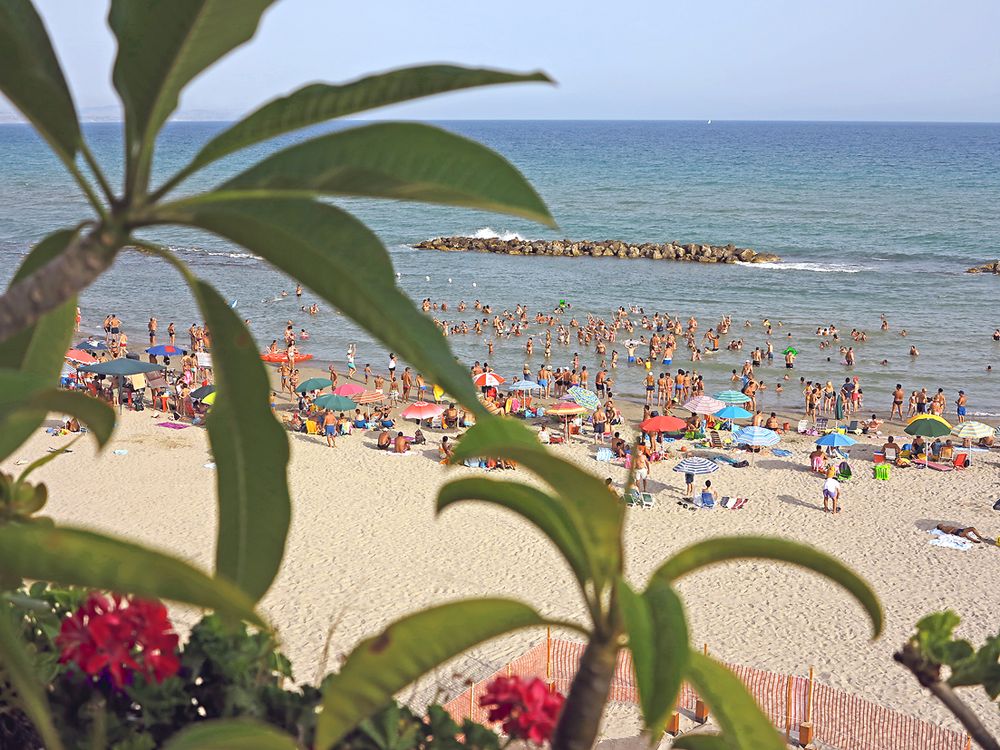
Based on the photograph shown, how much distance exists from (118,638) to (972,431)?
22.0 meters

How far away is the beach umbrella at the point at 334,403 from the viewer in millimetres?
22906

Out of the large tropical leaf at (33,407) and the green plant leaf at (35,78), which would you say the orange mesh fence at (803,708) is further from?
the green plant leaf at (35,78)

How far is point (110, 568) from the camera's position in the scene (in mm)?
2090

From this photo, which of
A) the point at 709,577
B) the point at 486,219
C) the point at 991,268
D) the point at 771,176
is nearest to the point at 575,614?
the point at 709,577

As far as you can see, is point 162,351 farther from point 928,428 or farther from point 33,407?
point 33,407

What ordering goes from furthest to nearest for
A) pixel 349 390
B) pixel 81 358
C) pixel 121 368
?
pixel 81 358, pixel 349 390, pixel 121 368

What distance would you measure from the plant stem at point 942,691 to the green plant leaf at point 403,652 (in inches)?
60.1

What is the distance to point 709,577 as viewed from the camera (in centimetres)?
1534

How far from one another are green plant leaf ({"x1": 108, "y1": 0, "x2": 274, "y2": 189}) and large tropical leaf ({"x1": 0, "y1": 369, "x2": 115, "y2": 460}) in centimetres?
65

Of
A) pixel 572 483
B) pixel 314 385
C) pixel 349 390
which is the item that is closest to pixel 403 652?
pixel 572 483

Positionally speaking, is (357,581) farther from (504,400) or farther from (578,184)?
(578,184)

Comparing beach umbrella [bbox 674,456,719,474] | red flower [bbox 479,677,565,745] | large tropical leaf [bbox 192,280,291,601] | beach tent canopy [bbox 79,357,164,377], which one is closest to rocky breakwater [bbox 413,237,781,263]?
beach umbrella [bbox 674,456,719,474]

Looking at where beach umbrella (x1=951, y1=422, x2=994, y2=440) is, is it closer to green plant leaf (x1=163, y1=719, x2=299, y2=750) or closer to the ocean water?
the ocean water

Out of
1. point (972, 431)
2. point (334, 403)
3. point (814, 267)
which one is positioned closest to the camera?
point (972, 431)
